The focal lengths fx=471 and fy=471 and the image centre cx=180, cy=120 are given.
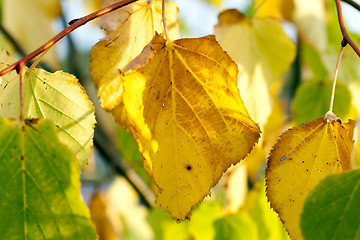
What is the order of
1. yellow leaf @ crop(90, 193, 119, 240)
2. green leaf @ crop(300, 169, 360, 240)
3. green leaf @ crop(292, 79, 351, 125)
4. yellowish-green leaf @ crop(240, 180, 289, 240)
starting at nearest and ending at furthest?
1. green leaf @ crop(300, 169, 360, 240)
2. green leaf @ crop(292, 79, 351, 125)
3. yellowish-green leaf @ crop(240, 180, 289, 240)
4. yellow leaf @ crop(90, 193, 119, 240)

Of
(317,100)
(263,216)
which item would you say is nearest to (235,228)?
(263,216)

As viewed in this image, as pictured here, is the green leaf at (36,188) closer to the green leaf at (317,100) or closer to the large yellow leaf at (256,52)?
the large yellow leaf at (256,52)

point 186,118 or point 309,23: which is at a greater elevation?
point 186,118

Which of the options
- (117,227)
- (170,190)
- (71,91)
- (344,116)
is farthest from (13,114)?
(117,227)

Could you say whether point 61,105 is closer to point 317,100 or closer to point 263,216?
point 317,100

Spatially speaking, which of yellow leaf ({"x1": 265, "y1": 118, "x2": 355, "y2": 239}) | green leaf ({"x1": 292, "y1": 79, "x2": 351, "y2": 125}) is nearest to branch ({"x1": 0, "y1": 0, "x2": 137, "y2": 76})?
yellow leaf ({"x1": 265, "y1": 118, "x2": 355, "y2": 239})

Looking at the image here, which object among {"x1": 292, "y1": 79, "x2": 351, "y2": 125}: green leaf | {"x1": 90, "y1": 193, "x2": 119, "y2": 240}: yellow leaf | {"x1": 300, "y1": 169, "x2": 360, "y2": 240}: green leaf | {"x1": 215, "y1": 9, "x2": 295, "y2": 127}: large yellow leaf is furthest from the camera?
{"x1": 90, "y1": 193, "x2": 119, "y2": 240}: yellow leaf

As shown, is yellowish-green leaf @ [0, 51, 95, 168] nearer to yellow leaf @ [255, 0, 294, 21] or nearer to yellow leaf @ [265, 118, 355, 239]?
Answer: yellow leaf @ [265, 118, 355, 239]

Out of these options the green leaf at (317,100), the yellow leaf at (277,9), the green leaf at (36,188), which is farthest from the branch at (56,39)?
the yellow leaf at (277,9)
